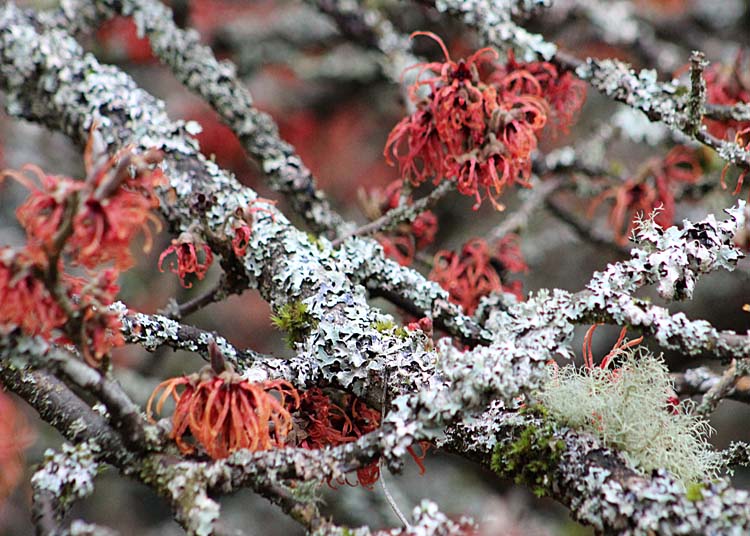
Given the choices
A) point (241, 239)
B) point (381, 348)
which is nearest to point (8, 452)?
point (241, 239)

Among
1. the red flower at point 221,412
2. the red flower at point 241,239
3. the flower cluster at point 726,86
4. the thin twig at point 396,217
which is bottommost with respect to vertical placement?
the red flower at point 221,412

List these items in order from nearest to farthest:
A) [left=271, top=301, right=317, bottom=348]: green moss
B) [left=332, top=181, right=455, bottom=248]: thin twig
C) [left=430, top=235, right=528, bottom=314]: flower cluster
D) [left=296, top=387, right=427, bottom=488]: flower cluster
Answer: [left=296, top=387, right=427, bottom=488]: flower cluster
[left=271, top=301, right=317, bottom=348]: green moss
[left=332, top=181, right=455, bottom=248]: thin twig
[left=430, top=235, right=528, bottom=314]: flower cluster

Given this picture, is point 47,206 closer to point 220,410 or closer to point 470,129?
point 220,410

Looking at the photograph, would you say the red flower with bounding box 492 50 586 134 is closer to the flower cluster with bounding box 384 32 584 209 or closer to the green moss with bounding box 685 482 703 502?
the flower cluster with bounding box 384 32 584 209

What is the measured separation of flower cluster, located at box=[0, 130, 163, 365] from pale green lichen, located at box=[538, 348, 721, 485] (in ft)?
2.93

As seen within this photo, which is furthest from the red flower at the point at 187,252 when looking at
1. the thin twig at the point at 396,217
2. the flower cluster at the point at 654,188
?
the flower cluster at the point at 654,188

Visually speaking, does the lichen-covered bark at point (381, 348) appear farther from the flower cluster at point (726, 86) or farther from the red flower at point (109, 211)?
the flower cluster at point (726, 86)

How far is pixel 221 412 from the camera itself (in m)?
1.56

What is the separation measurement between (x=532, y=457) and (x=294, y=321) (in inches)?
26.7

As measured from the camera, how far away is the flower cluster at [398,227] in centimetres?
260

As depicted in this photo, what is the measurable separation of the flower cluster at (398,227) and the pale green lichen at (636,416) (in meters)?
1.01

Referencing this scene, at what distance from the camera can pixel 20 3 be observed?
12.0 ft

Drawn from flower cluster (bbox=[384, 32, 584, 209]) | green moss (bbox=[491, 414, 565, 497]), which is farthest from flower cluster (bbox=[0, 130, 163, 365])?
flower cluster (bbox=[384, 32, 584, 209])

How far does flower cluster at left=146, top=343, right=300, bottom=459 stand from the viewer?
1552 millimetres
